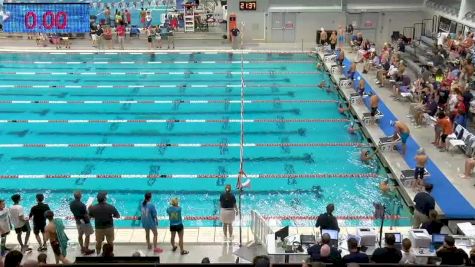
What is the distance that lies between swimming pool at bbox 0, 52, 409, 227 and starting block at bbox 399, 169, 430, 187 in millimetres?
372

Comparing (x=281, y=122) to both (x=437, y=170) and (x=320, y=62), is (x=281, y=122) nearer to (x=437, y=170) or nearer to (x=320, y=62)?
(x=437, y=170)

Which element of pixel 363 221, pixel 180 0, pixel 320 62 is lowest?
pixel 363 221

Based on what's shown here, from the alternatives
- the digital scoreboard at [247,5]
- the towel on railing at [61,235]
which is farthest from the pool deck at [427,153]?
the digital scoreboard at [247,5]

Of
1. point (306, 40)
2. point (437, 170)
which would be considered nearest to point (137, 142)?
point (437, 170)

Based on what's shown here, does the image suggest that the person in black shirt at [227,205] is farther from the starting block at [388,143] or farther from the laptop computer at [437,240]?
the starting block at [388,143]

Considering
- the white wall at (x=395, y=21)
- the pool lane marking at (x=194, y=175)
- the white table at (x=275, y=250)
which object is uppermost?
the white wall at (x=395, y=21)

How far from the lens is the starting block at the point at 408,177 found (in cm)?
1112

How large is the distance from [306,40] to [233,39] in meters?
3.76

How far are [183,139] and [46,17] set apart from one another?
14069mm

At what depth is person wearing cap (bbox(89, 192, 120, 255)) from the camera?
816cm

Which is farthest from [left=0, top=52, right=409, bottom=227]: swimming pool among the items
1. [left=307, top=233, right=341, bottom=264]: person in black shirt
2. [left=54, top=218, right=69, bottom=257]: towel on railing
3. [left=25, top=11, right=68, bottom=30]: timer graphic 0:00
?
[left=25, top=11, right=68, bottom=30]: timer graphic 0:00

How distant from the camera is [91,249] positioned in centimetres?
883

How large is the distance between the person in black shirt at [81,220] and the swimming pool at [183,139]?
1.99m

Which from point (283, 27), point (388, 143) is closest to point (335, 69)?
point (283, 27)
